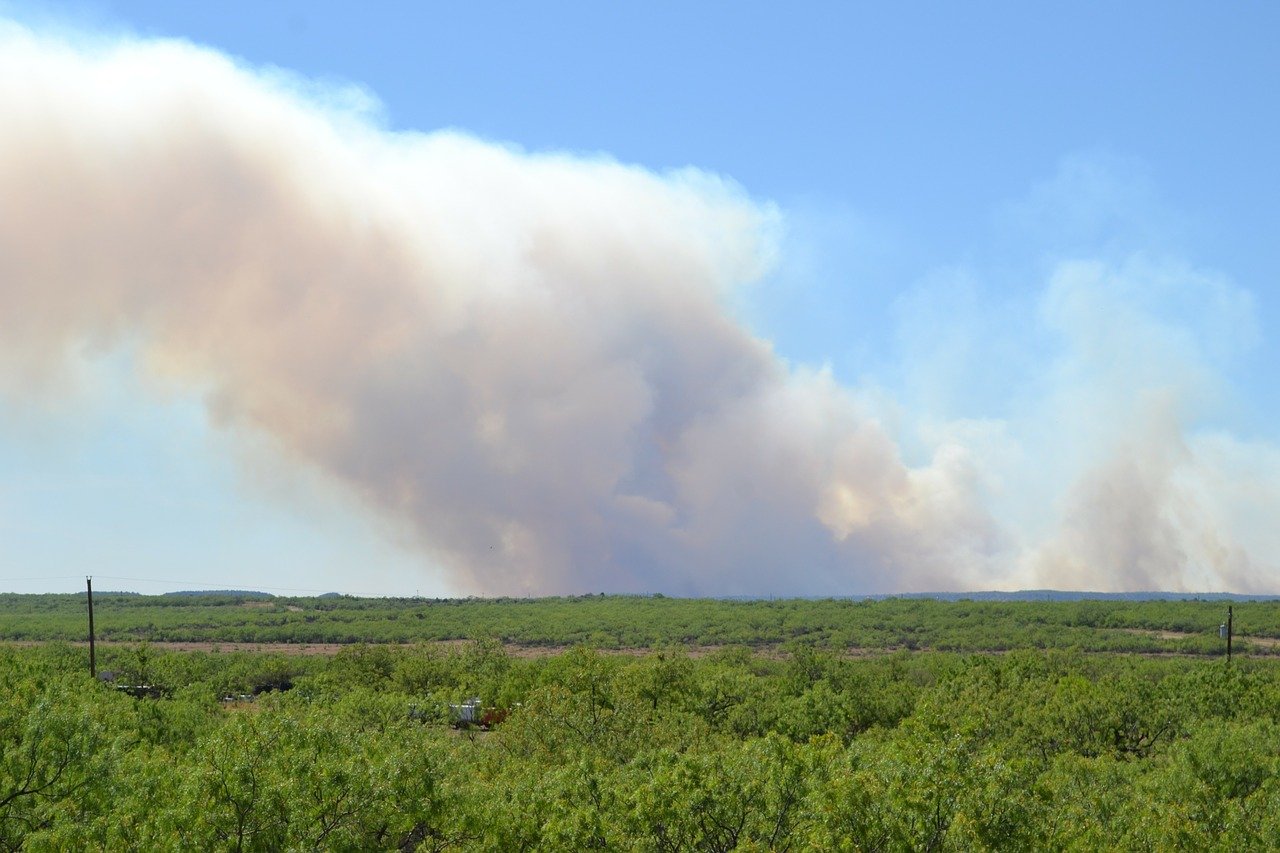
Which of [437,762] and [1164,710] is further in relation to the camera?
[1164,710]

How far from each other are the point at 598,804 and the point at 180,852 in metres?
15.1

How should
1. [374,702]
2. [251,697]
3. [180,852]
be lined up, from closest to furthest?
[180,852] → [374,702] → [251,697]

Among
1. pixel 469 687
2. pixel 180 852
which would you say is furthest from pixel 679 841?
pixel 469 687

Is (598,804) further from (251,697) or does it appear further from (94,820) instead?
(251,697)

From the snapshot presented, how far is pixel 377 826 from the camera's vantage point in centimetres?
4059

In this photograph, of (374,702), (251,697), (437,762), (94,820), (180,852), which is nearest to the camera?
(180,852)

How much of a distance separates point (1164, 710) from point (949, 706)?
1567 cm

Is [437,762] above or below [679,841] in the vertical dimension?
above

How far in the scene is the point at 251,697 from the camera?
5433 inches

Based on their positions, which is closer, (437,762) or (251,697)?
(437,762)

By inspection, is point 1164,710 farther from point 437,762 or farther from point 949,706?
point 437,762

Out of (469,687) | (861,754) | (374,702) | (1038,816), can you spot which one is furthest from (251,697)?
(1038,816)

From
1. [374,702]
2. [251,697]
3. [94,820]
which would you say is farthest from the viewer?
[251,697]

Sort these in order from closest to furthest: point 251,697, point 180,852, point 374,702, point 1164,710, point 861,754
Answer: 1. point 180,852
2. point 861,754
3. point 374,702
4. point 1164,710
5. point 251,697
